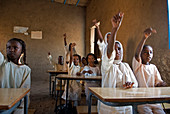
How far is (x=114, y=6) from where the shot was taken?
14.6 ft

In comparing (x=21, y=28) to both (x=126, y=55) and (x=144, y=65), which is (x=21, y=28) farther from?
(x=144, y=65)

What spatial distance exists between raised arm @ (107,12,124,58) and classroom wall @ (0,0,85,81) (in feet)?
23.3

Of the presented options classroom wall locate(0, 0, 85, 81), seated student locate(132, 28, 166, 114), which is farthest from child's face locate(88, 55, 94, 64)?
classroom wall locate(0, 0, 85, 81)

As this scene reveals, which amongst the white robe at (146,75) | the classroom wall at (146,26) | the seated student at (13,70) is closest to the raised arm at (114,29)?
the white robe at (146,75)

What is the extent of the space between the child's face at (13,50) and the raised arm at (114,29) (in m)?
1.14

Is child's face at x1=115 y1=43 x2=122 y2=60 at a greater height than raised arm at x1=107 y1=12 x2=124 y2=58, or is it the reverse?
raised arm at x1=107 y1=12 x2=124 y2=58

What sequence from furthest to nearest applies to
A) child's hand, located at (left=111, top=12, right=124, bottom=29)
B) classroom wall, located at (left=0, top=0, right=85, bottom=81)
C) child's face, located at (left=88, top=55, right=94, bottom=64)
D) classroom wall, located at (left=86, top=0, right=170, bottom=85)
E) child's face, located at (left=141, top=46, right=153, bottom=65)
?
classroom wall, located at (left=0, top=0, right=85, bottom=81) → child's face, located at (left=88, top=55, right=94, bottom=64) → classroom wall, located at (left=86, top=0, right=170, bottom=85) → child's face, located at (left=141, top=46, right=153, bottom=65) → child's hand, located at (left=111, top=12, right=124, bottom=29)

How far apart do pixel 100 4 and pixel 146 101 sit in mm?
5640

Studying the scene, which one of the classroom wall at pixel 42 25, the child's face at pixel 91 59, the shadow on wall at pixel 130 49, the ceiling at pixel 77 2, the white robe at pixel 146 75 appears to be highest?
the ceiling at pixel 77 2

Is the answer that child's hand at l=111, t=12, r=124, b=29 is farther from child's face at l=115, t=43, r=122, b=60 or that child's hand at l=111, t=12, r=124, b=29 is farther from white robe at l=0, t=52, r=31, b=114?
white robe at l=0, t=52, r=31, b=114

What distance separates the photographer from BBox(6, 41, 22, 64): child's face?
1.73 m

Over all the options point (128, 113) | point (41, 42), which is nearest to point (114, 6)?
point (128, 113)

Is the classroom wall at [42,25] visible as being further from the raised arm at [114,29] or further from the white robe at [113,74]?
the raised arm at [114,29]

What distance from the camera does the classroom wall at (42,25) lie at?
8195 millimetres
